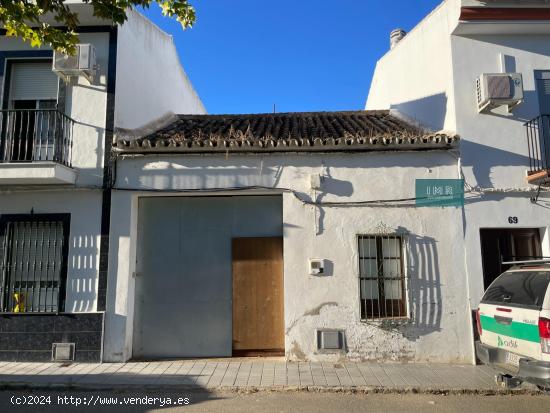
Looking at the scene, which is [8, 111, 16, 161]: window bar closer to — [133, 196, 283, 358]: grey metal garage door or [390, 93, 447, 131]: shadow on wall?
[133, 196, 283, 358]: grey metal garage door

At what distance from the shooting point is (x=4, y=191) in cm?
794

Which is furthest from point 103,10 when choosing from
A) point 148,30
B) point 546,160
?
point 546,160

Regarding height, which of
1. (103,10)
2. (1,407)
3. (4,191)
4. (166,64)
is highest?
(166,64)

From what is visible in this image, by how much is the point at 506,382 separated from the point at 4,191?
827 cm

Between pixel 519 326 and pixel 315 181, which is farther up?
pixel 315 181

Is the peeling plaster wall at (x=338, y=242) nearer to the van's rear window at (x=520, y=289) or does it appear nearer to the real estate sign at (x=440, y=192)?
the real estate sign at (x=440, y=192)

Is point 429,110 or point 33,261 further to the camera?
point 429,110

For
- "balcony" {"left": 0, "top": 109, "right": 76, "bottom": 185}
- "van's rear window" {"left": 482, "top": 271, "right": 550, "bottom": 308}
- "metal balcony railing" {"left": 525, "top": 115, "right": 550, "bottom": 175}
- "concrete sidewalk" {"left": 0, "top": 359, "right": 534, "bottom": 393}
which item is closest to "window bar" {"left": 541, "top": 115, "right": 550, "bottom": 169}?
"metal balcony railing" {"left": 525, "top": 115, "right": 550, "bottom": 175}

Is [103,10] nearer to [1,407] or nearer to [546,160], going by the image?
[1,407]

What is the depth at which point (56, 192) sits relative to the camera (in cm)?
794

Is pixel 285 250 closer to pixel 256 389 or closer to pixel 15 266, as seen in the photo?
pixel 256 389

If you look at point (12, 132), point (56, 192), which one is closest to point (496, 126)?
point (56, 192)

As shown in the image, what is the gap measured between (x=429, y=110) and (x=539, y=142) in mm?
2049

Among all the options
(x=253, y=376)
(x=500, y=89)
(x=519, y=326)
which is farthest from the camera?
(x=500, y=89)
